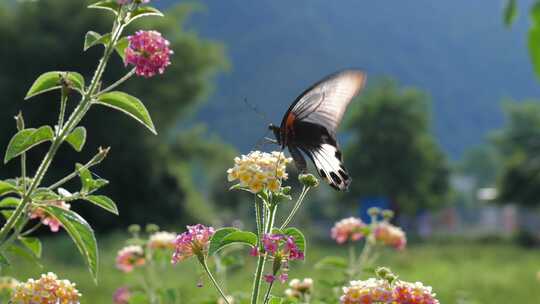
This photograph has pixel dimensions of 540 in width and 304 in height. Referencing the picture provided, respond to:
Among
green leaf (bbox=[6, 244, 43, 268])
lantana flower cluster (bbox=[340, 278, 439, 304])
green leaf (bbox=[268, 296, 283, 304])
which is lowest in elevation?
lantana flower cluster (bbox=[340, 278, 439, 304])

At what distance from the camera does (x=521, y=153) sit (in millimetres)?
34188

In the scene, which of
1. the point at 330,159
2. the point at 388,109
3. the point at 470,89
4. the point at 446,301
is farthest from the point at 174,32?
the point at 470,89

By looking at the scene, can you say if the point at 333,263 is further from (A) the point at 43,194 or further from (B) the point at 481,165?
(B) the point at 481,165

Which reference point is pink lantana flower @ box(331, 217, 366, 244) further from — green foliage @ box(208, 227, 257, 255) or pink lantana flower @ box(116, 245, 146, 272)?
green foliage @ box(208, 227, 257, 255)

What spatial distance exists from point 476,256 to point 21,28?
46.2 ft

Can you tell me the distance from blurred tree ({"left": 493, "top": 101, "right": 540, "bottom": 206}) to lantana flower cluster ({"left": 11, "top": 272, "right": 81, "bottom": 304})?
99.0 feet

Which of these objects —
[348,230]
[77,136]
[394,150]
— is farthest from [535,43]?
[394,150]

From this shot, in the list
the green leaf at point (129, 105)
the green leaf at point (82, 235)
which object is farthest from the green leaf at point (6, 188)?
the green leaf at point (129, 105)

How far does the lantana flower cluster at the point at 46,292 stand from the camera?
1.51m

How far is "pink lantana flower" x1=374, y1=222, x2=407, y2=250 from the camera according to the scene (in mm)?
3037

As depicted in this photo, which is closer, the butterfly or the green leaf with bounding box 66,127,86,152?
the green leaf with bounding box 66,127,86,152

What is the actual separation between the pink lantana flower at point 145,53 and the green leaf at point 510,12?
1.19m

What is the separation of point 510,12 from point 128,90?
1999 centimetres

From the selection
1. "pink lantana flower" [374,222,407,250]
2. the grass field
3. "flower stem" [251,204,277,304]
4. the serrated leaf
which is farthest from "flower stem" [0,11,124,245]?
the grass field
